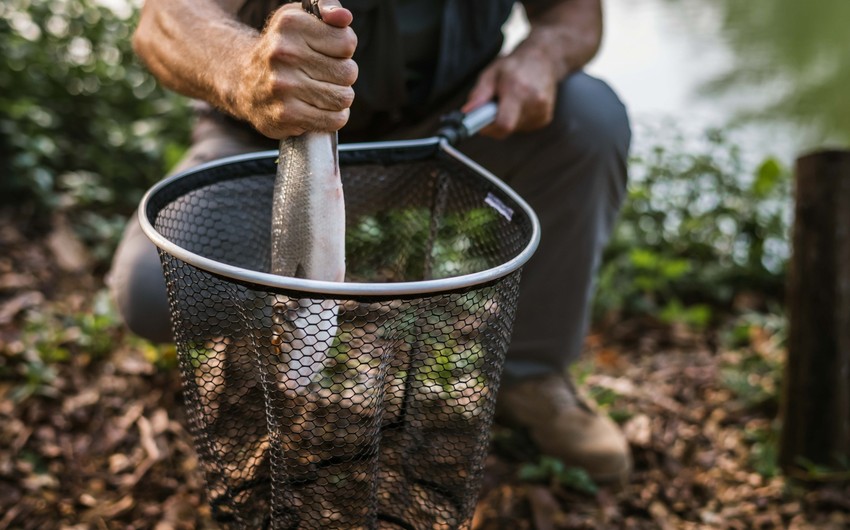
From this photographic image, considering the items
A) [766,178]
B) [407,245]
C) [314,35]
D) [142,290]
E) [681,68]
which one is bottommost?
[142,290]

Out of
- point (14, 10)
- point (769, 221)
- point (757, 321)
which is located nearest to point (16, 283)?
point (14, 10)

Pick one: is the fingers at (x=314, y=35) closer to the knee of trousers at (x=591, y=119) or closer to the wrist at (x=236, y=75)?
the wrist at (x=236, y=75)

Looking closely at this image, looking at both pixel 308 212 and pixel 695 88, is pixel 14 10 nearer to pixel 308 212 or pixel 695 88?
pixel 308 212

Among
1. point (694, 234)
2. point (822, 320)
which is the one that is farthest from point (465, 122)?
point (694, 234)

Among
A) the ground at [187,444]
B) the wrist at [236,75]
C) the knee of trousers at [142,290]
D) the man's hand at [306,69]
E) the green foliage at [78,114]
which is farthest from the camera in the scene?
the green foliage at [78,114]

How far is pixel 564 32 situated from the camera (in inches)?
76.6

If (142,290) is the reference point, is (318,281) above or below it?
above

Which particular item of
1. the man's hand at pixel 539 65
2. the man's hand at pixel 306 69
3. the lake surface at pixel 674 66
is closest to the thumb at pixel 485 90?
the man's hand at pixel 539 65

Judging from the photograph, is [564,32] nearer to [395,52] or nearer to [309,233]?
[395,52]

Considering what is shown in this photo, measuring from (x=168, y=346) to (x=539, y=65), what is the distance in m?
1.16

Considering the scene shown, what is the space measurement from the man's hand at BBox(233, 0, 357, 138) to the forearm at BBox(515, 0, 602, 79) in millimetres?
851

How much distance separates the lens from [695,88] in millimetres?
6621

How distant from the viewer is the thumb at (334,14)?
1.00 meters

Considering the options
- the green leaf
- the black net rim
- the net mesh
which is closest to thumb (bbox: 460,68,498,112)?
the net mesh
